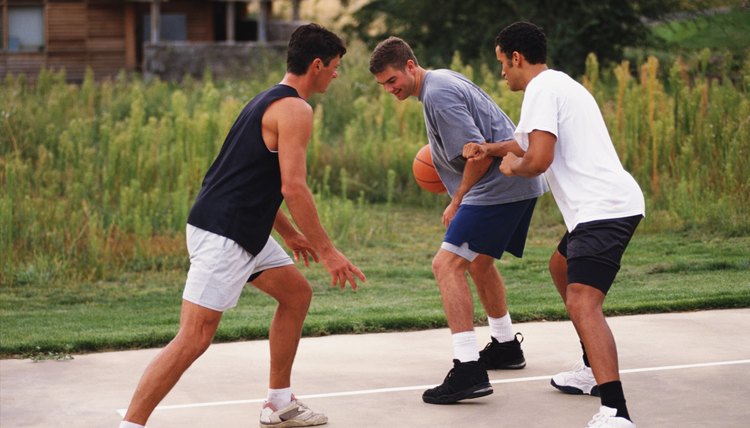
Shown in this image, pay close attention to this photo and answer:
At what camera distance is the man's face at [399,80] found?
680cm

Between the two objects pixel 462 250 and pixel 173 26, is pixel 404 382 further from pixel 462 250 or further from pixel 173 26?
pixel 173 26

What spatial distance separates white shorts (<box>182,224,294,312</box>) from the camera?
5602mm

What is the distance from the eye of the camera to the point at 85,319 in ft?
31.3

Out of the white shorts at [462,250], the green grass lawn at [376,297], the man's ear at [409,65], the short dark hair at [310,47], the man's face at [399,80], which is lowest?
the green grass lawn at [376,297]

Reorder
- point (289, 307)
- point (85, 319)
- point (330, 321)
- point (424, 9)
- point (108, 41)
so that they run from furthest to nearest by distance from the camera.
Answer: point (108, 41) → point (424, 9) → point (85, 319) → point (330, 321) → point (289, 307)

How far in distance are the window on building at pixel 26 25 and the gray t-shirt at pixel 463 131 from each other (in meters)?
34.9

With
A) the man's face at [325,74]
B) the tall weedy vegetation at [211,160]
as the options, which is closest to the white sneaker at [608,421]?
the man's face at [325,74]

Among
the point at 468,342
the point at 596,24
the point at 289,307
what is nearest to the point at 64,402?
→ the point at 289,307

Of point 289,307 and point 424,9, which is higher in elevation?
point 424,9

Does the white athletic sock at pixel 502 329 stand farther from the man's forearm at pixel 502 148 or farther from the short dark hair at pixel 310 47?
the short dark hair at pixel 310 47

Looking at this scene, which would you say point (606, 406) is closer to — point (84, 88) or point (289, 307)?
point (289, 307)

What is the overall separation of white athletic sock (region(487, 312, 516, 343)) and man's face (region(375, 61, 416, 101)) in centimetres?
149

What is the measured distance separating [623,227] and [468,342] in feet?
3.93

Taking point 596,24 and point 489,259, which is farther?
point 596,24
